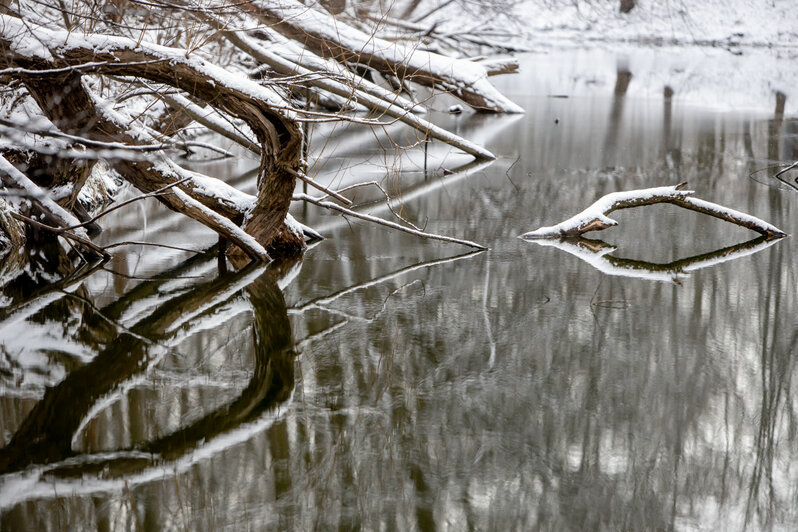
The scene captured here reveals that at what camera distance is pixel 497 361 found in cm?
466

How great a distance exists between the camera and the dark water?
329 centimetres

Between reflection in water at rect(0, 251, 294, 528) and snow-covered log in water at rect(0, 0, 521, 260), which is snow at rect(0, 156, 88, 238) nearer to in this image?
snow-covered log in water at rect(0, 0, 521, 260)

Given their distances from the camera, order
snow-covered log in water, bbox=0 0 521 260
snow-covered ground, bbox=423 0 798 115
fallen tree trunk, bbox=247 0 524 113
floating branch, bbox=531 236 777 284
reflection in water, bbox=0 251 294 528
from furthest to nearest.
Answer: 1. snow-covered ground, bbox=423 0 798 115
2. fallen tree trunk, bbox=247 0 524 113
3. floating branch, bbox=531 236 777 284
4. snow-covered log in water, bbox=0 0 521 260
5. reflection in water, bbox=0 251 294 528

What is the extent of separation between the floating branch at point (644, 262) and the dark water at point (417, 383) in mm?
31

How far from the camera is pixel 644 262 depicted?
6496 millimetres

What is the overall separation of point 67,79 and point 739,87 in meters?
15.8

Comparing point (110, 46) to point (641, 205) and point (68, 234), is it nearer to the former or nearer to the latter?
point (68, 234)

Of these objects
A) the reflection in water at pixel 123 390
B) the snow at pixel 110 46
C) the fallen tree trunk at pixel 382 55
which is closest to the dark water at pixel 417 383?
the reflection in water at pixel 123 390

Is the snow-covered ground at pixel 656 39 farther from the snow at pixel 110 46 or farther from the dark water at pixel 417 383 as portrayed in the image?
the snow at pixel 110 46

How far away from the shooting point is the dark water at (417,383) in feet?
10.8

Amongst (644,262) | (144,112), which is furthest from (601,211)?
(144,112)

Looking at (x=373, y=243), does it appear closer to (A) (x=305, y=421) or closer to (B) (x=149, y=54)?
(B) (x=149, y=54)

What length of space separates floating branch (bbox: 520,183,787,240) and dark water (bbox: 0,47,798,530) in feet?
0.55

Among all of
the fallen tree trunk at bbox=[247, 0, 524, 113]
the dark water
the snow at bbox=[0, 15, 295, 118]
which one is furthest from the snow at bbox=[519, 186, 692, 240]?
the snow at bbox=[0, 15, 295, 118]
